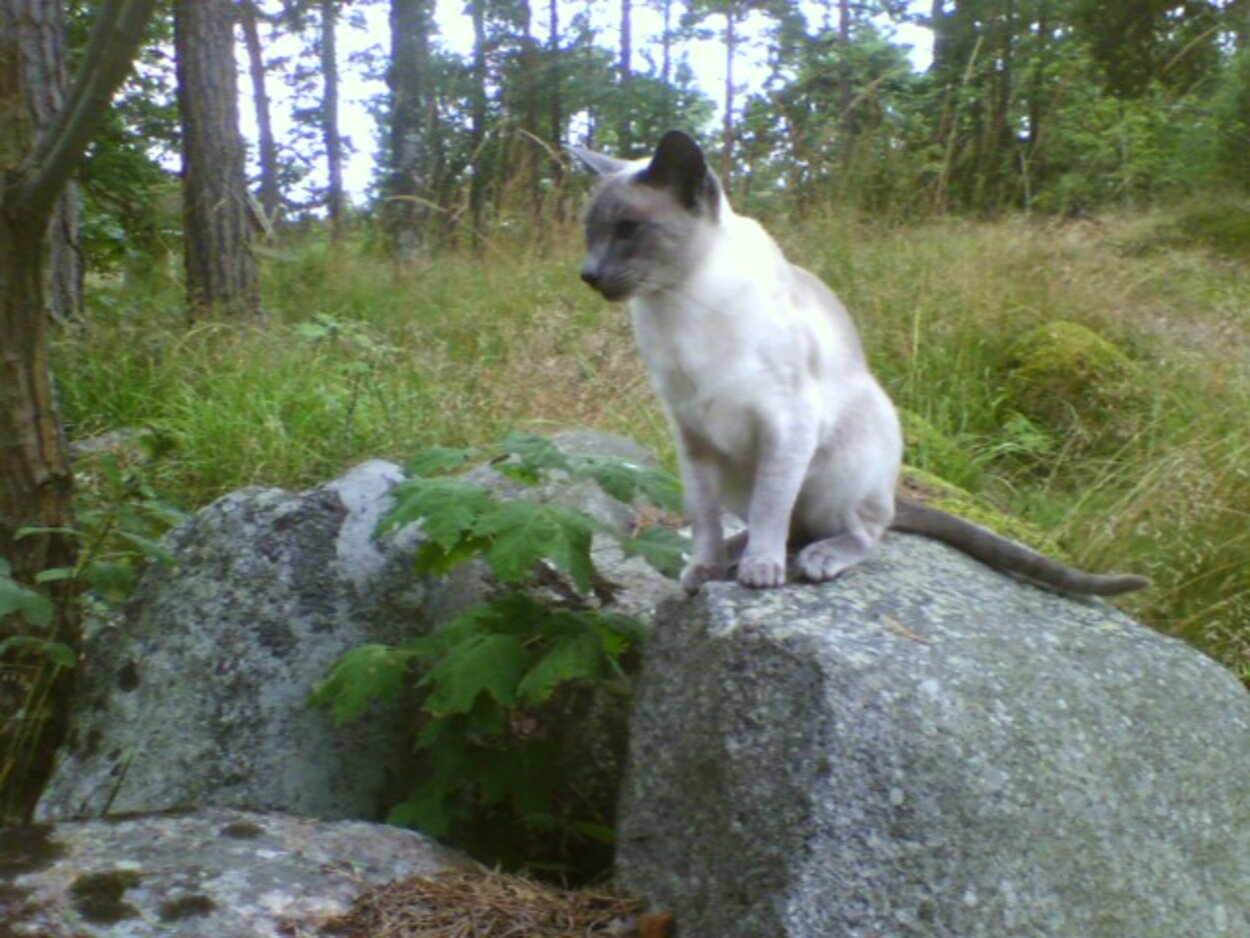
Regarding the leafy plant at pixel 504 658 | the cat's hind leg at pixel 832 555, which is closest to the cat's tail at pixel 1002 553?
the cat's hind leg at pixel 832 555

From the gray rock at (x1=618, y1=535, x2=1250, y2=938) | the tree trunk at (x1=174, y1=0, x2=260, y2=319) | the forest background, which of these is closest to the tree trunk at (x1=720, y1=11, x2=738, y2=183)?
the forest background

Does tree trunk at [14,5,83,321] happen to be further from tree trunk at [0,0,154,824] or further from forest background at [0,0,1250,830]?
tree trunk at [0,0,154,824]

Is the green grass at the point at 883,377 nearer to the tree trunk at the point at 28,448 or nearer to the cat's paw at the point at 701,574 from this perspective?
the tree trunk at the point at 28,448

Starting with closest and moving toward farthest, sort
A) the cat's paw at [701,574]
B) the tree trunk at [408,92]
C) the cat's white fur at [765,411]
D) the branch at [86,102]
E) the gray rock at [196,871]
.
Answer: the gray rock at [196,871]
the branch at [86,102]
the cat's white fur at [765,411]
the cat's paw at [701,574]
the tree trunk at [408,92]

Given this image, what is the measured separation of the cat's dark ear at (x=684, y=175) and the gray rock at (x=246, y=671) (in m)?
1.07

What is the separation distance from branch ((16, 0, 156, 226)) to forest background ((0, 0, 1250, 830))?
1.2 inches

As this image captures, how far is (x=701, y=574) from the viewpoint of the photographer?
306cm

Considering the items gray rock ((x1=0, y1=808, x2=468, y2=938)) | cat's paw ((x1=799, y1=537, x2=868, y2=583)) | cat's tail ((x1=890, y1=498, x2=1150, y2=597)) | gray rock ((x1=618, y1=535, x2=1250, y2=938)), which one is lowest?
gray rock ((x1=0, y1=808, x2=468, y2=938))

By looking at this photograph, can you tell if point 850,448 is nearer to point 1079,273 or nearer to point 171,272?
point 1079,273

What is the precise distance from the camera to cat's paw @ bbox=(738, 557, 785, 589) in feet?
9.16

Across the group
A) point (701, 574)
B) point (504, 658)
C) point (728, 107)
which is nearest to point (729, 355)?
point (701, 574)

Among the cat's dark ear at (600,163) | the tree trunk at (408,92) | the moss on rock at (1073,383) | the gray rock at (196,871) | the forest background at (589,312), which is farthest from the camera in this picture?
the tree trunk at (408,92)

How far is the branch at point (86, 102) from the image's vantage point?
2779 mm

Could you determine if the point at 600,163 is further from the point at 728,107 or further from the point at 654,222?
the point at 728,107
